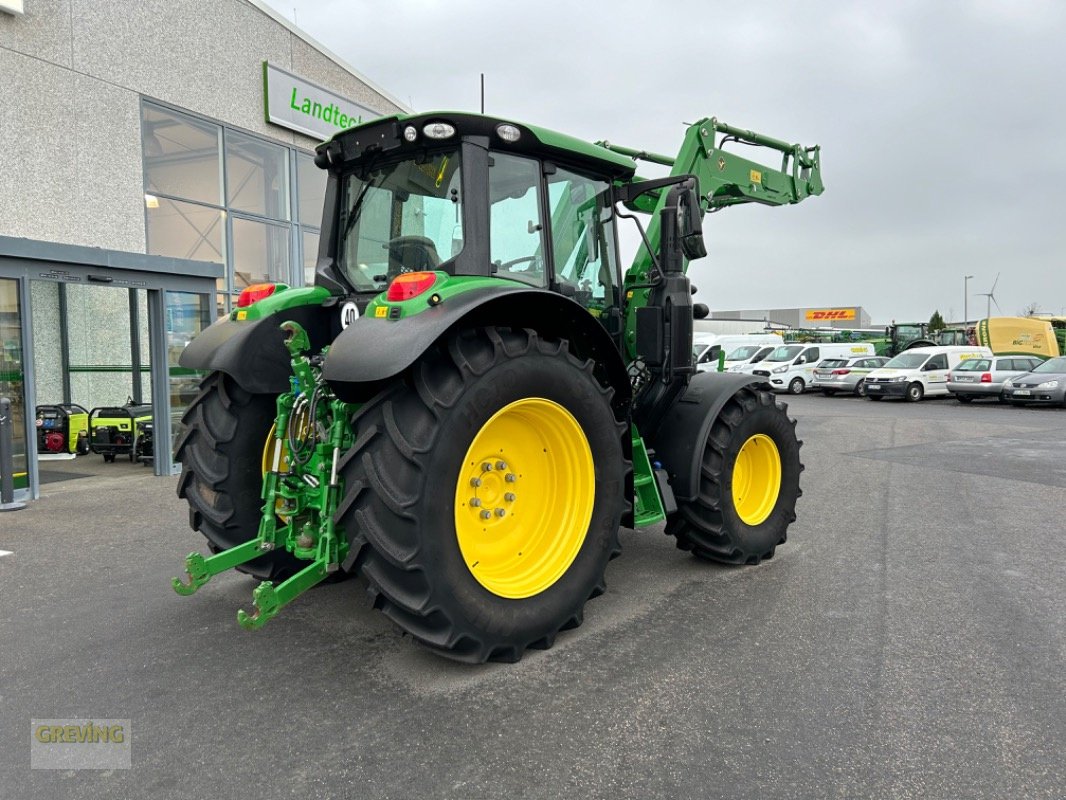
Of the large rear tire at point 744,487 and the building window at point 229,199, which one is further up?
the building window at point 229,199

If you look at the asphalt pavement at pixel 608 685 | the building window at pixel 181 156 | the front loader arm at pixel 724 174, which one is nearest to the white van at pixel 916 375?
the front loader arm at pixel 724 174

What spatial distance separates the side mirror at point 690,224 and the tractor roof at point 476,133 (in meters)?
0.44

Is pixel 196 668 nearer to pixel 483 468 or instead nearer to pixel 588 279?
pixel 483 468

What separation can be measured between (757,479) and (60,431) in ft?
34.0

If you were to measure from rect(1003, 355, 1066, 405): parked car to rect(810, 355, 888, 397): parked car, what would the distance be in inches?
165

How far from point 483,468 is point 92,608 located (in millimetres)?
2656

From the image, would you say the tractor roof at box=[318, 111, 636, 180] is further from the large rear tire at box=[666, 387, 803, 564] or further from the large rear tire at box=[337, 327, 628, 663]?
the large rear tire at box=[666, 387, 803, 564]

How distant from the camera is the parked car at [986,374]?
68.4 ft

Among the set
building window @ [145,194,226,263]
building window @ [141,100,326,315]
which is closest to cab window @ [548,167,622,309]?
building window @ [145,194,226,263]

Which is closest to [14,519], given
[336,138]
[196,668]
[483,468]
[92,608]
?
[92,608]

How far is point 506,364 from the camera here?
3361mm

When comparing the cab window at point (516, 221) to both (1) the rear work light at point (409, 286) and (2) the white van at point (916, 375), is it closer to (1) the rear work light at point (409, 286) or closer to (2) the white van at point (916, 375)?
(1) the rear work light at point (409, 286)

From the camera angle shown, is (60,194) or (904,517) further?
(60,194)

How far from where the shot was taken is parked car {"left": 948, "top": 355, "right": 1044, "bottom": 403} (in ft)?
68.4
